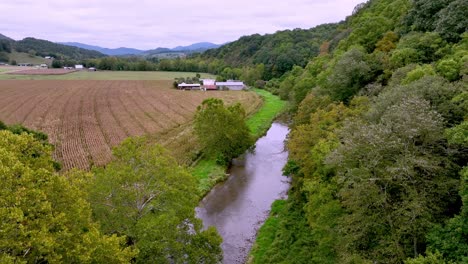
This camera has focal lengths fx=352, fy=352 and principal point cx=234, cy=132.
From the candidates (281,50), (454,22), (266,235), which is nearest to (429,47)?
(454,22)

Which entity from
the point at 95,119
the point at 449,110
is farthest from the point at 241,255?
the point at 95,119

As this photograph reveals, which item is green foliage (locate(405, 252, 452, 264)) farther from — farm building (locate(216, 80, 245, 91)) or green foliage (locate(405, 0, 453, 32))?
farm building (locate(216, 80, 245, 91))

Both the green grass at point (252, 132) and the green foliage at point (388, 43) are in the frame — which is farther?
the green foliage at point (388, 43)

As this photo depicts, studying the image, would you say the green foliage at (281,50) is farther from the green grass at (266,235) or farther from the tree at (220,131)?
the green grass at (266,235)

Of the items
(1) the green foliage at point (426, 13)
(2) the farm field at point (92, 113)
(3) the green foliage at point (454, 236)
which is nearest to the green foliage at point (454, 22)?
(1) the green foliage at point (426, 13)

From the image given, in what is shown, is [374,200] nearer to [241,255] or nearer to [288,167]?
[241,255]

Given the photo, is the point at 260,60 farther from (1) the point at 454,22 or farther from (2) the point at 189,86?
(1) the point at 454,22

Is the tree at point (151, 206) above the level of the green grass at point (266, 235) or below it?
above
